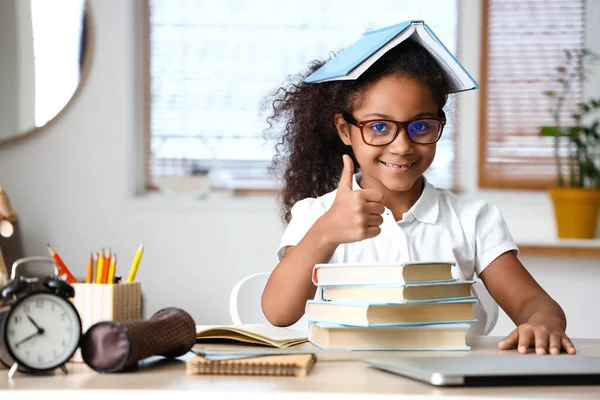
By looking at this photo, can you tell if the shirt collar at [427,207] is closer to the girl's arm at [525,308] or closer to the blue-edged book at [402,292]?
the girl's arm at [525,308]

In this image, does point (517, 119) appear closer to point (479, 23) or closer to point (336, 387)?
point (479, 23)

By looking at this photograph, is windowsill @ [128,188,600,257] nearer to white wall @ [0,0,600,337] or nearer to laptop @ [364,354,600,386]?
white wall @ [0,0,600,337]

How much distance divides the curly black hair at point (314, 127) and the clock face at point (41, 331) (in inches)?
32.2

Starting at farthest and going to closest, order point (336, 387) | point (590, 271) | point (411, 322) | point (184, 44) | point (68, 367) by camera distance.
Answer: point (184, 44) < point (590, 271) < point (411, 322) < point (68, 367) < point (336, 387)

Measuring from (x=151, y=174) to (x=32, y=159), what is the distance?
1.38ft

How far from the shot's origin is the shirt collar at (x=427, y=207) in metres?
1.57

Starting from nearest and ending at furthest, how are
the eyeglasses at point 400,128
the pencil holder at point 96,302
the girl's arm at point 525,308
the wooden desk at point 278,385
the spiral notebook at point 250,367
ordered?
the wooden desk at point 278,385, the spiral notebook at point 250,367, the pencil holder at point 96,302, the girl's arm at point 525,308, the eyeglasses at point 400,128

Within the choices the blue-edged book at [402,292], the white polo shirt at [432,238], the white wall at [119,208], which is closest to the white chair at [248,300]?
the white polo shirt at [432,238]

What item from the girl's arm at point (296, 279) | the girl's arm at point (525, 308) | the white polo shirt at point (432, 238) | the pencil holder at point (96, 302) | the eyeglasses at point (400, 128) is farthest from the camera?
the white polo shirt at point (432, 238)

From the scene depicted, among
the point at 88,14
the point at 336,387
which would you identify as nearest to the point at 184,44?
the point at 88,14

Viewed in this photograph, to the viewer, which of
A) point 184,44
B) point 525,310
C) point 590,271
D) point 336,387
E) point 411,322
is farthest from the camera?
point 184,44

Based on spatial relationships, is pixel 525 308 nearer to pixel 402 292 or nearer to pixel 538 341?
pixel 538 341

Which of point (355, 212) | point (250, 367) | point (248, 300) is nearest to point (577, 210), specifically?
point (248, 300)

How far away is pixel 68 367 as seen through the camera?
0.88 meters
